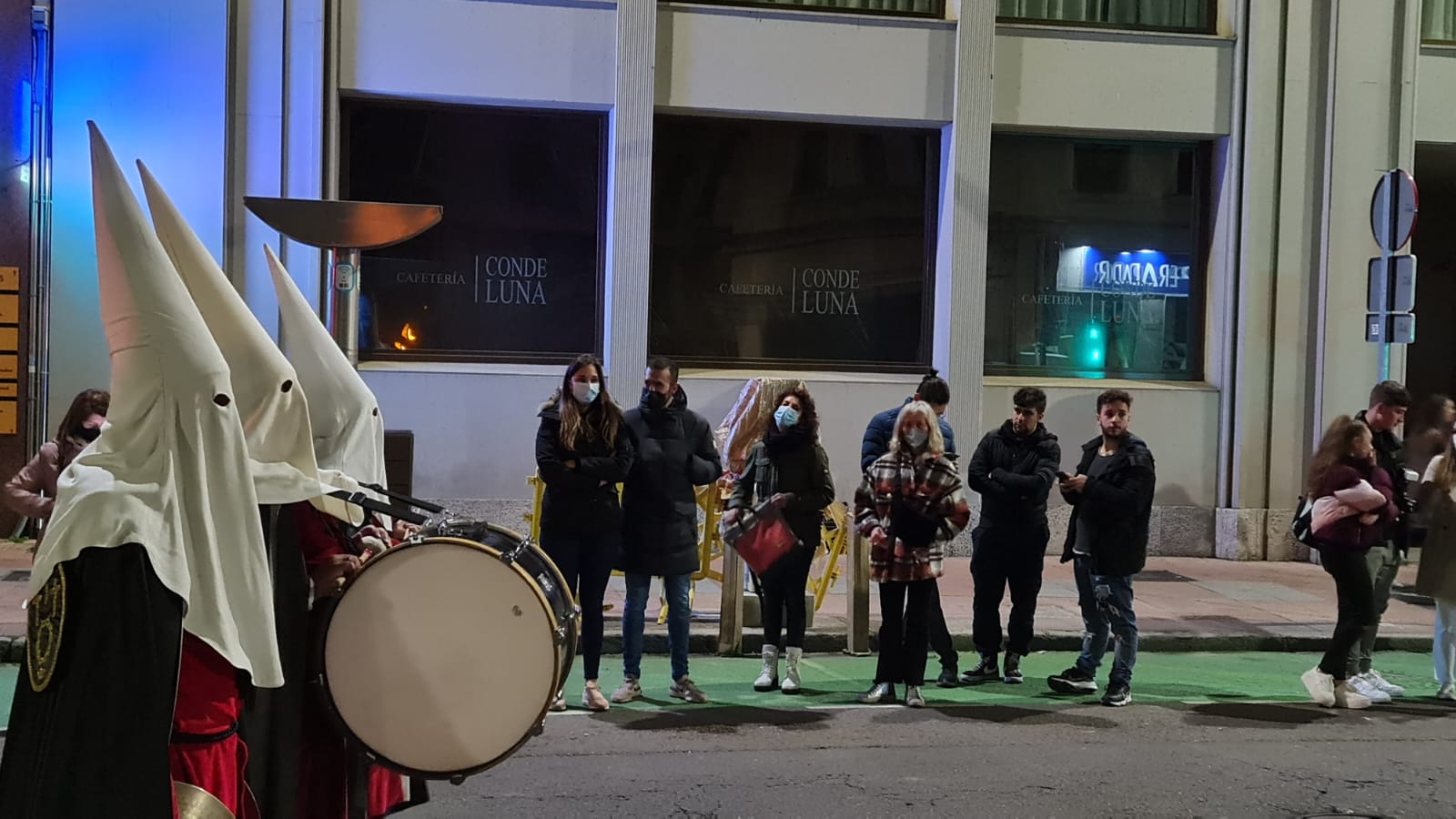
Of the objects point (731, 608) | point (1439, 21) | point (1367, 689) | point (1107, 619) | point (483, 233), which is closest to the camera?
point (1107, 619)

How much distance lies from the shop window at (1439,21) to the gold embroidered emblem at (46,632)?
15467mm

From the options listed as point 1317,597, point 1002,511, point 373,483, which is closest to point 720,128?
point 1002,511

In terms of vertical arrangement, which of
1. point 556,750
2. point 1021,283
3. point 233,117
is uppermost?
point 233,117

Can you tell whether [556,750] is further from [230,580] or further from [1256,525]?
[1256,525]

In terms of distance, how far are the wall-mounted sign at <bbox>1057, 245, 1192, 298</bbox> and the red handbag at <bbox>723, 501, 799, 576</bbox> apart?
24.5 ft

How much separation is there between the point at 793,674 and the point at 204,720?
516 cm

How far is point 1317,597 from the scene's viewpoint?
1148 centimetres

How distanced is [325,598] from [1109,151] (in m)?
12.2

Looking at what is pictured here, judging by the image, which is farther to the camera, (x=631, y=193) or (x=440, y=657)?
(x=631, y=193)

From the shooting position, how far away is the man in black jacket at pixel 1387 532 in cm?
780

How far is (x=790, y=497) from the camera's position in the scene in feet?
25.3

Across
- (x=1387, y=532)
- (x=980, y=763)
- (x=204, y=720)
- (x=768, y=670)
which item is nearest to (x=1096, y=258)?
(x=1387, y=532)

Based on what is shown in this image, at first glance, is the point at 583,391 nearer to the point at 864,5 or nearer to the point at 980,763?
the point at 980,763

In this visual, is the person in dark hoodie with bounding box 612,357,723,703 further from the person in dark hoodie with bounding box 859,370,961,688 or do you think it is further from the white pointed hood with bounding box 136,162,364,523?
the white pointed hood with bounding box 136,162,364,523
